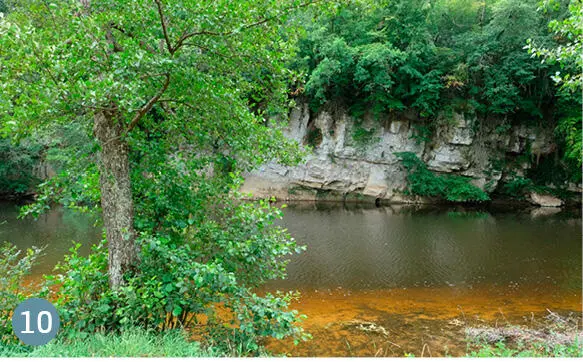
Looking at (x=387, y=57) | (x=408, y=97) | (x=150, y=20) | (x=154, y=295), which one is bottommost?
(x=154, y=295)

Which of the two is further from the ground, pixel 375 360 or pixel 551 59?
pixel 551 59

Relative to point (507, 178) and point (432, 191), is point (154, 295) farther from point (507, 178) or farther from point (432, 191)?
point (507, 178)

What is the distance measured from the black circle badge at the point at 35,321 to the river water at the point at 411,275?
11.8 ft

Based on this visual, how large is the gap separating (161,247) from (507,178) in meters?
26.3

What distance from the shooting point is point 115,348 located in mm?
3518

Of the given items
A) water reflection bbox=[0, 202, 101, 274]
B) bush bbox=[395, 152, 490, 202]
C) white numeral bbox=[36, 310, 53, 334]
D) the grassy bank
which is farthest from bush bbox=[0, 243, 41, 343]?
bush bbox=[395, 152, 490, 202]

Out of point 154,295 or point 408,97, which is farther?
point 408,97

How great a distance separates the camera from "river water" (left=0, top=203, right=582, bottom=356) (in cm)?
729

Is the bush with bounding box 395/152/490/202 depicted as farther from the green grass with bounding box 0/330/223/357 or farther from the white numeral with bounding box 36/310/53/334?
the white numeral with bounding box 36/310/53/334

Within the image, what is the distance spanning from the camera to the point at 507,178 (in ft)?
82.5

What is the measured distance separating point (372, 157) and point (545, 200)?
11268mm

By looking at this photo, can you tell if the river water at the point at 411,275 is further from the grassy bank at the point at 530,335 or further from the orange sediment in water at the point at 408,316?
the grassy bank at the point at 530,335

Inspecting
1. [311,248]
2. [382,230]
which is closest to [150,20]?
[311,248]

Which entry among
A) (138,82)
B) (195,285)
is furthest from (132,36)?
(195,285)
